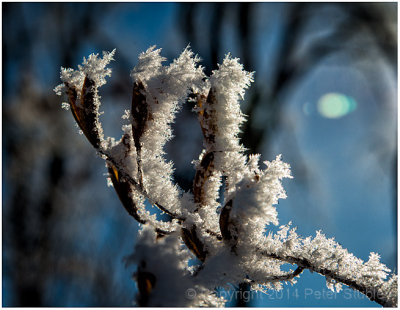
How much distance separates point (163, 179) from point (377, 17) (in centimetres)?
351

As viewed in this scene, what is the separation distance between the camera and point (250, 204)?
0.40 m

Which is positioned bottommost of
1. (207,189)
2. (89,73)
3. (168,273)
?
(168,273)

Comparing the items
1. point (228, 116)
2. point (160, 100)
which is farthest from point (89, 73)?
point (228, 116)

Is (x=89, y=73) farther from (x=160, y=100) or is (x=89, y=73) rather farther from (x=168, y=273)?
(x=168, y=273)

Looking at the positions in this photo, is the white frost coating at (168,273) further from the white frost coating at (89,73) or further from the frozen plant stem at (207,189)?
the white frost coating at (89,73)

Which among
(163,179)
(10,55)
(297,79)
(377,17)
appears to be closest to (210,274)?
(163,179)

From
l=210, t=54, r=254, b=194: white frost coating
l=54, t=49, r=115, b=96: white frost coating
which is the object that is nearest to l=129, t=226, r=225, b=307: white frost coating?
l=210, t=54, r=254, b=194: white frost coating

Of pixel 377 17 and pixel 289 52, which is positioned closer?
pixel 377 17

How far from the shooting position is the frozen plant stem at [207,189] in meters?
0.42

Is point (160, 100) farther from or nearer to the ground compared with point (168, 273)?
farther from the ground

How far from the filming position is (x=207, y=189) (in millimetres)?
500

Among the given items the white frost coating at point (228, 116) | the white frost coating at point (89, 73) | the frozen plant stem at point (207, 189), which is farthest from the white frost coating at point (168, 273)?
the white frost coating at point (89, 73)

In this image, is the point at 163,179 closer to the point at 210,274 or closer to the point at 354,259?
the point at 210,274

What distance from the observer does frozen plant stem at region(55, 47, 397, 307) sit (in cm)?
42
